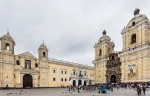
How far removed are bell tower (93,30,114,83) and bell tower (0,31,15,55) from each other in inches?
972

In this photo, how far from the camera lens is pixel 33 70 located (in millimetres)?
38688

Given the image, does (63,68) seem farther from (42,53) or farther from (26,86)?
(26,86)

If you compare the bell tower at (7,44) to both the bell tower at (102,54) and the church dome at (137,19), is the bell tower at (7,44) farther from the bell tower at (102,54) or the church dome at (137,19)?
the church dome at (137,19)

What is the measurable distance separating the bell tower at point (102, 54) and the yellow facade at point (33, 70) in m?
6.83

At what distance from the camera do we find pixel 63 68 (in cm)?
4462

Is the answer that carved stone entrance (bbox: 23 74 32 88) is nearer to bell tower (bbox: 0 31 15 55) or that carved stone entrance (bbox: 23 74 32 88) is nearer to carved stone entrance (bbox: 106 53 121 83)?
bell tower (bbox: 0 31 15 55)

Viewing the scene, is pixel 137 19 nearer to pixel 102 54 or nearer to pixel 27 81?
pixel 102 54

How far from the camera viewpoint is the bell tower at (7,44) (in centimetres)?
3488

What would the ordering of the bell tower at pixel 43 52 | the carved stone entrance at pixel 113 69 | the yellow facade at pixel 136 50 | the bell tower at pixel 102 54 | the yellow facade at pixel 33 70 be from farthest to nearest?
the bell tower at pixel 102 54
the bell tower at pixel 43 52
the carved stone entrance at pixel 113 69
the yellow facade at pixel 33 70
the yellow facade at pixel 136 50

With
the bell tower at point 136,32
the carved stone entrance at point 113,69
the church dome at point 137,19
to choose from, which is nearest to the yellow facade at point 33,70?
the carved stone entrance at point 113,69

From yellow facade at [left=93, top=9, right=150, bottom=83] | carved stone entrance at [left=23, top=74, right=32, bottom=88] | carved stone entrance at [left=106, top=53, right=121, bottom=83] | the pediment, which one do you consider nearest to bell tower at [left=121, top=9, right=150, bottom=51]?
yellow facade at [left=93, top=9, right=150, bottom=83]

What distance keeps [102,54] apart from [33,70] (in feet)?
66.1

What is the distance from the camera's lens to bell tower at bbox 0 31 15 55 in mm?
34875

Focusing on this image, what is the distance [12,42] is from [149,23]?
32658 millimetres
